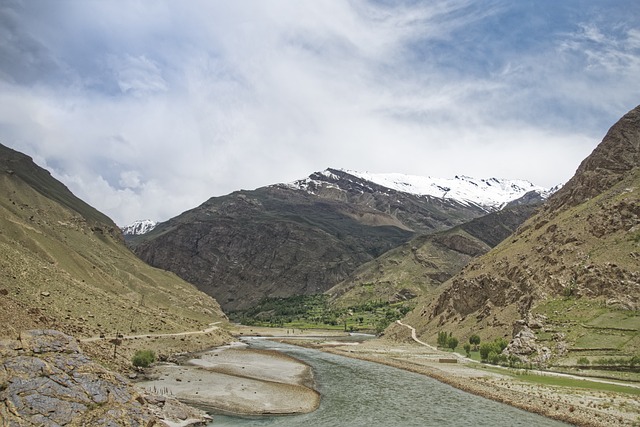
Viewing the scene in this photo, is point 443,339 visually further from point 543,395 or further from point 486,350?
point 543,395

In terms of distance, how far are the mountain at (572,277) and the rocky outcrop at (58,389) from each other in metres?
67.7

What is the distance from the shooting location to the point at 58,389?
3034cm

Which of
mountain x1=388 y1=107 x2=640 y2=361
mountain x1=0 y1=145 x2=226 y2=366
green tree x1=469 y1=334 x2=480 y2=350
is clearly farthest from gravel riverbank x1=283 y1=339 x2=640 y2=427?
mountain x1=0 y1=145 x2=226 y2=366

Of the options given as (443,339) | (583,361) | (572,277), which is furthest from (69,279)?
(572,277)

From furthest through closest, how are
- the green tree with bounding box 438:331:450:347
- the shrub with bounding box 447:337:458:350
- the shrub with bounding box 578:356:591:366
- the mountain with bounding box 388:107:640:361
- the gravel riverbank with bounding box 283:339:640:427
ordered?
the green tree with bounding box 438:331:450:347 < the shrub with bounding box 447:337:458:350 < the mountain with bounding box 388:107:640:361 < the shrub with bounding box 578:356:591:366 < the gravel riverbank with bounding box 283:339:640:427

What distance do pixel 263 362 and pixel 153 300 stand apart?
72.8 m

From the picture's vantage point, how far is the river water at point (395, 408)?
141 ft

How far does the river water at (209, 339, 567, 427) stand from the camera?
42906 millimetres

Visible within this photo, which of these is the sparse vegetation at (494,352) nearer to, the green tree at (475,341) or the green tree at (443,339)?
the green tree at (475,341)

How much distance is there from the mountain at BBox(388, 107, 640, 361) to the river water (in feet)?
93.9

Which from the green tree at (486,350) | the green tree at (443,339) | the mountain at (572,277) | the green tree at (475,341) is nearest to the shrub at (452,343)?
the green tree at (443,339)

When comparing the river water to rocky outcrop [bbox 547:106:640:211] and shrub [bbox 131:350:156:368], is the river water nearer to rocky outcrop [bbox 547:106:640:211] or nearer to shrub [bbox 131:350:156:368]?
shrub [bbox 131:350:156:368]

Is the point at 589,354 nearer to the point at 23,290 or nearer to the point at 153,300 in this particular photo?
the point at 23,290

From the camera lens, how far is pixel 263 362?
3489 inches
